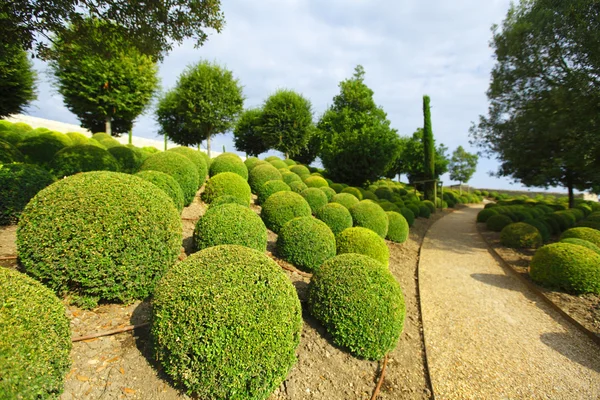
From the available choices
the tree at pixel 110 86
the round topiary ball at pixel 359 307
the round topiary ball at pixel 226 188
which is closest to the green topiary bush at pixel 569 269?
the round topiary ball at pixel 359 307

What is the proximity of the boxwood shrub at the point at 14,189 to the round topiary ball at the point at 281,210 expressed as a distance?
4503 millimetres

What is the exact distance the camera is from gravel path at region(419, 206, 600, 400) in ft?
12.8

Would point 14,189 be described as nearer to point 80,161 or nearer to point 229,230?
point 80,161

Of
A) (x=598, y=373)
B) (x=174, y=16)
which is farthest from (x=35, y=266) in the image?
(x=598, y=373)

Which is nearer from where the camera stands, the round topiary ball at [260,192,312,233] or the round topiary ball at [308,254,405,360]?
the round topiary ball at [308,254,405,360]

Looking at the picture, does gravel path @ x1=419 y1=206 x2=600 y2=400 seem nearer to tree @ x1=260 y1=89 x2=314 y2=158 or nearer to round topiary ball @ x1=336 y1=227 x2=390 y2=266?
round topiary ball @ x1=336 y1=227 x2=390 y2=266

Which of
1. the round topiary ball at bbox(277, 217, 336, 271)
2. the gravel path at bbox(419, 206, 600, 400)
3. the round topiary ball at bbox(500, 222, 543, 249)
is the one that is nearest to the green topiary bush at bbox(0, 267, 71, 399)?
the round topiary ball at bbox(277, 217, 336, 271)

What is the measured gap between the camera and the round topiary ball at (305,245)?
577 centimetres

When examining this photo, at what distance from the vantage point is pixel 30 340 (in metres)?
2.02

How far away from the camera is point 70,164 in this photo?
6426 mm

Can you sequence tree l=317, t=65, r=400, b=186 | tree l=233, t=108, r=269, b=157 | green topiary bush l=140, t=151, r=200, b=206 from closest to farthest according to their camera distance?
green topiary bush l=140, t=151, r=200, b=206
tree l=317, t=65, r=400, b=186
tree l=233, t=108, r=269, b=157

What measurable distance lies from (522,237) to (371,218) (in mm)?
5729

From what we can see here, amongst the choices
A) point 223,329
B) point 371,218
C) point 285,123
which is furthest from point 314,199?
point 285,123

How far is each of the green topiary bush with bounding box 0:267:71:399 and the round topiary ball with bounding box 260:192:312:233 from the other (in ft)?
17.2
